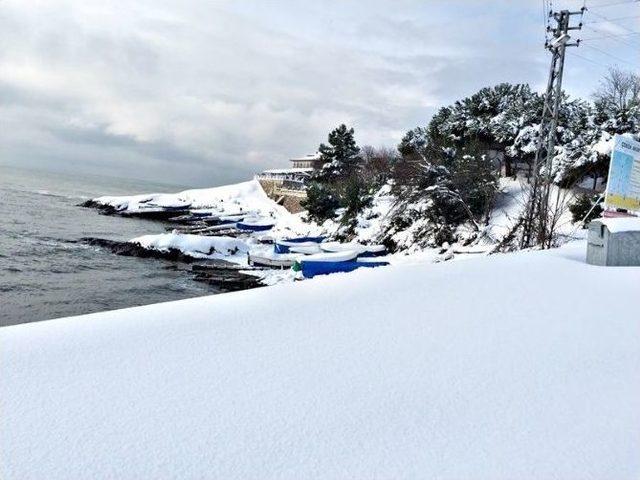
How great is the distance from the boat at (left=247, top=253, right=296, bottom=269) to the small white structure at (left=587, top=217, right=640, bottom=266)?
20.6 meters

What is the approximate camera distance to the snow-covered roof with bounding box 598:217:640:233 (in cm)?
897

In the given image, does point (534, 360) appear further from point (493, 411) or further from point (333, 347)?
point (333, 347)

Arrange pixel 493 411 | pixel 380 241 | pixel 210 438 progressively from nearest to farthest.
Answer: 1. pixel 210 438
2. pixel 493 411
3. pixel 380 241

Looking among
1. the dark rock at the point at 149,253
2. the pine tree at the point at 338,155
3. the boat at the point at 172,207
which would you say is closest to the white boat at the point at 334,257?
the dark rock at the point at 149,253

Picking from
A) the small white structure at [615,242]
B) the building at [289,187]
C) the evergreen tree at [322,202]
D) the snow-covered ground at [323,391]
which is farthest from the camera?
the building at [289,187]

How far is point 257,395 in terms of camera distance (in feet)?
11.3

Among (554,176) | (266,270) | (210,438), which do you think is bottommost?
(266,270)

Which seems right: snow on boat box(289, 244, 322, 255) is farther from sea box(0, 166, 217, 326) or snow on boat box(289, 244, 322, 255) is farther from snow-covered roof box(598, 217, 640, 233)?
snow-covered roof box(598, 217, 640, 233)

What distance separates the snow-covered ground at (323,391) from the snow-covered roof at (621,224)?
3548mm

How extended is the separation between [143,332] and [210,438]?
2077 mm

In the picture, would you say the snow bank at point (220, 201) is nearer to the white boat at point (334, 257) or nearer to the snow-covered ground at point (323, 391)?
the white boat at point (334, 257)

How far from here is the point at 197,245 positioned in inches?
1355

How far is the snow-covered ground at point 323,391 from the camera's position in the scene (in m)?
2.73

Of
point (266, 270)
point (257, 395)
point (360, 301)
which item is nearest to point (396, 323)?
point (360, 301)
